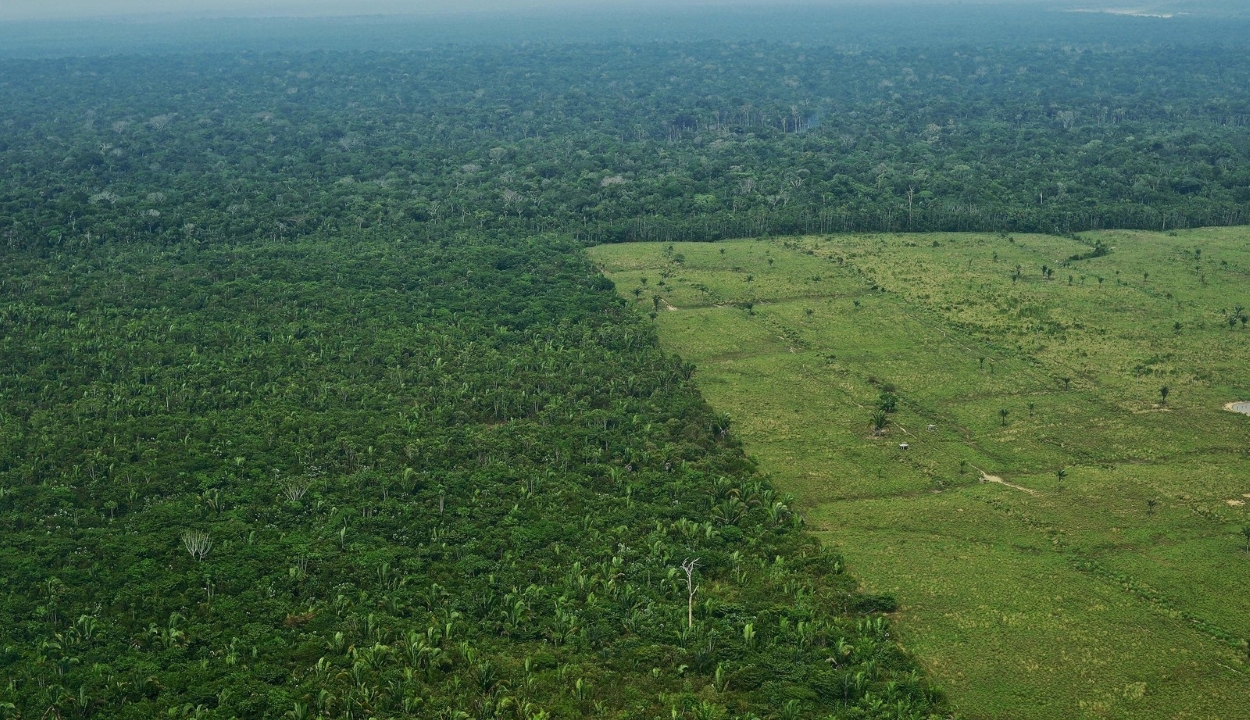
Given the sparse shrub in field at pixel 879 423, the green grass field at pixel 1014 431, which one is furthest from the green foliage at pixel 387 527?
the sparse shrub in field at pixel 879 423

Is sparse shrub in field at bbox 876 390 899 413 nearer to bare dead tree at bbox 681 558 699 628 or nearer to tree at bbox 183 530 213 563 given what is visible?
bare dead tree at bbox 681 558 699 628

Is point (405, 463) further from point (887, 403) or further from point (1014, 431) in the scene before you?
point (1014, 431)

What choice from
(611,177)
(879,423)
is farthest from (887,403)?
(611,177)

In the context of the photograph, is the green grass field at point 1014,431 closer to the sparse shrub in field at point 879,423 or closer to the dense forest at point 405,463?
the sparse shrub in field at point 879,423

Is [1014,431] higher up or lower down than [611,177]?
lower down

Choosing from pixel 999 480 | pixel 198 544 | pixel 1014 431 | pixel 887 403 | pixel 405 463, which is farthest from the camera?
pixel 887 403

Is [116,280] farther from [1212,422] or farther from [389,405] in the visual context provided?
[1212,422]
